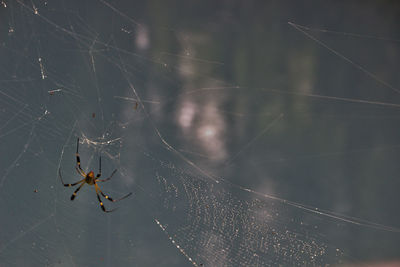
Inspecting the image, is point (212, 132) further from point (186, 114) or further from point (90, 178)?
point (90, 178)

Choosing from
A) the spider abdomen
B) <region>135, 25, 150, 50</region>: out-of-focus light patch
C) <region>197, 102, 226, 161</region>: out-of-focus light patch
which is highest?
<region>135, 25, 150, 50</region>: out-of-focus light patch

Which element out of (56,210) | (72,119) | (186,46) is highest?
(186,46)

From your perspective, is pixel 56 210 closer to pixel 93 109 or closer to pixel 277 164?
pixel 93 109

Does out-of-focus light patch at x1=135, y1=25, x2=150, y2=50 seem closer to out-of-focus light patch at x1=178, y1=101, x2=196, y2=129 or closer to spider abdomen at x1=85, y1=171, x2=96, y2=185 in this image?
out-of-focus light patch at x1=178, y1=101, x2=196, y2=129

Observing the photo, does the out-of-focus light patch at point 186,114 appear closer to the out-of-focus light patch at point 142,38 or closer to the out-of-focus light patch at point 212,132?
the out-of-focus light patch at point 212,132

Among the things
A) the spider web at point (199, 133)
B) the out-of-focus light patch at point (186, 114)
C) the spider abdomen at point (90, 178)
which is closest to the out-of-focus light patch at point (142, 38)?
the spider web at point (199, 133)

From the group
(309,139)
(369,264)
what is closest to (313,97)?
(309,139)

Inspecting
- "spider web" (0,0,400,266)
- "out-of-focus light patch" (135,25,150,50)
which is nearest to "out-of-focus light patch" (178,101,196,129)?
"spider web" (0,0,400,266)

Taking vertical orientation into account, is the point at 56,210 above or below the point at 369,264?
above

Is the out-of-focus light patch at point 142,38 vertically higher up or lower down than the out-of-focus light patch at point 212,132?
higher up
